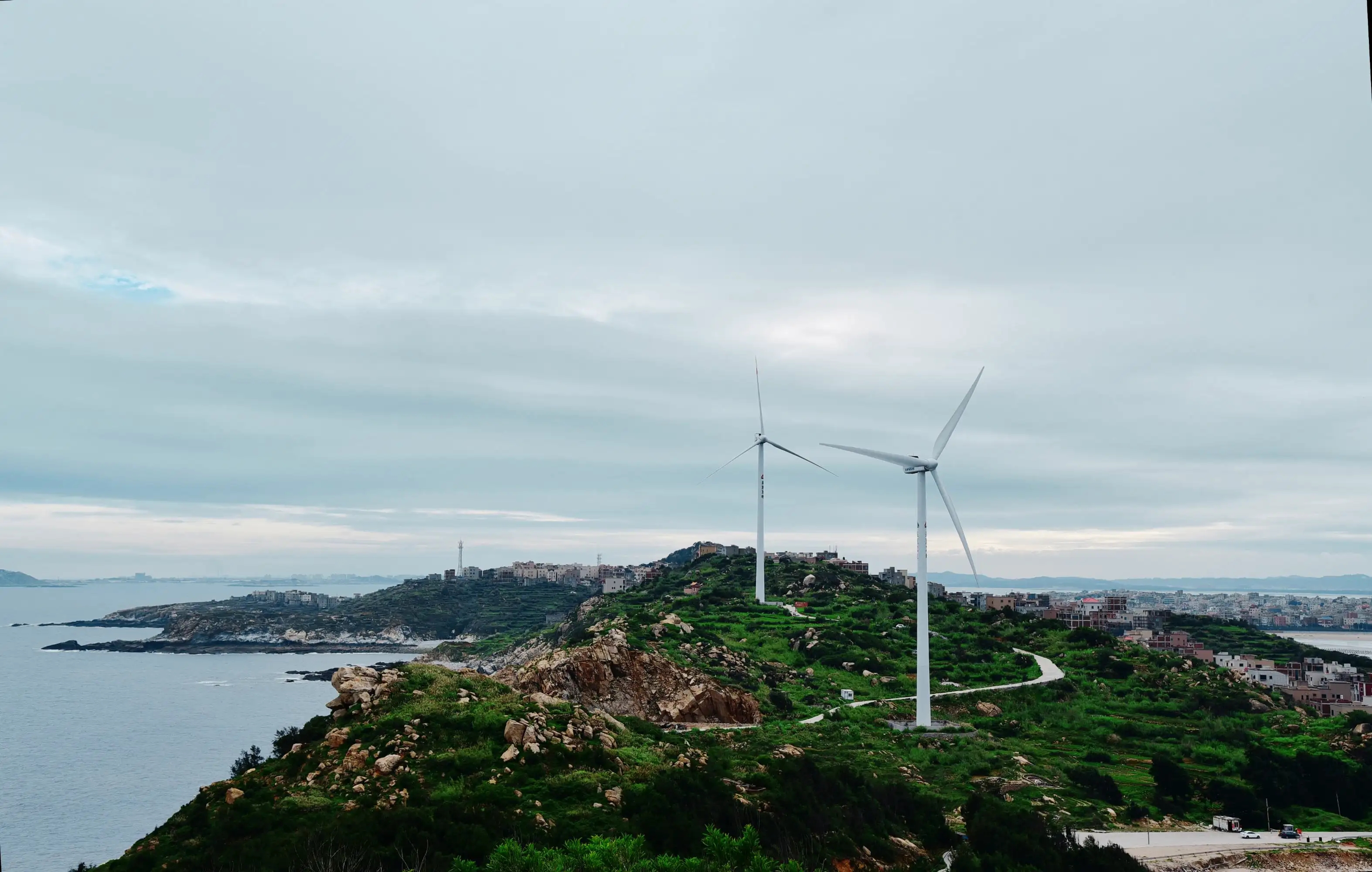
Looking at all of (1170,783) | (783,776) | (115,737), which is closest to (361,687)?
(783,776)

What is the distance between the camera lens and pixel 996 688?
3118 inches

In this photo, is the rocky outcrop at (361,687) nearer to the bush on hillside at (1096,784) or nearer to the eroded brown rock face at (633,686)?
the eroded brown rock face at (633,686)

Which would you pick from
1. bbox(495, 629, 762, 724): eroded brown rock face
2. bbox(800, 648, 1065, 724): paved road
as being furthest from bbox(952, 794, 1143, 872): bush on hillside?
bbox(495, 629, 762, 724): eroded brown rock face

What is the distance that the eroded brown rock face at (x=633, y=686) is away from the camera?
62.9 meters

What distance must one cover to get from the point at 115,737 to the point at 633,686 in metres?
80.9

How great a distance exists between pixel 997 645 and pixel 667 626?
1630 inches

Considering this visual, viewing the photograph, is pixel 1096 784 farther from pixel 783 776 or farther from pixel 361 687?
pixel 361 687

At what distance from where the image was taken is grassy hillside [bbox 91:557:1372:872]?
27.6 m

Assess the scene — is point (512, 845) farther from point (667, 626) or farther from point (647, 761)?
point (667, 626)

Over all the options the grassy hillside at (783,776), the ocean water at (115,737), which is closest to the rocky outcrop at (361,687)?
the grassy hillside at (783,776)

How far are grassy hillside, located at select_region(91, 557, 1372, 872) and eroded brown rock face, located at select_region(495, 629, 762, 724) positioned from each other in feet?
10.3

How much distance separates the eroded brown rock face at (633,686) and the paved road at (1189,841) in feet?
88.7

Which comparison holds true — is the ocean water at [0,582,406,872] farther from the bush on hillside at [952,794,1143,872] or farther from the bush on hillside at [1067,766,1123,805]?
the bush on hillside at [1067,766,1123,805]

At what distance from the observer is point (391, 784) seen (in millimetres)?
31859
